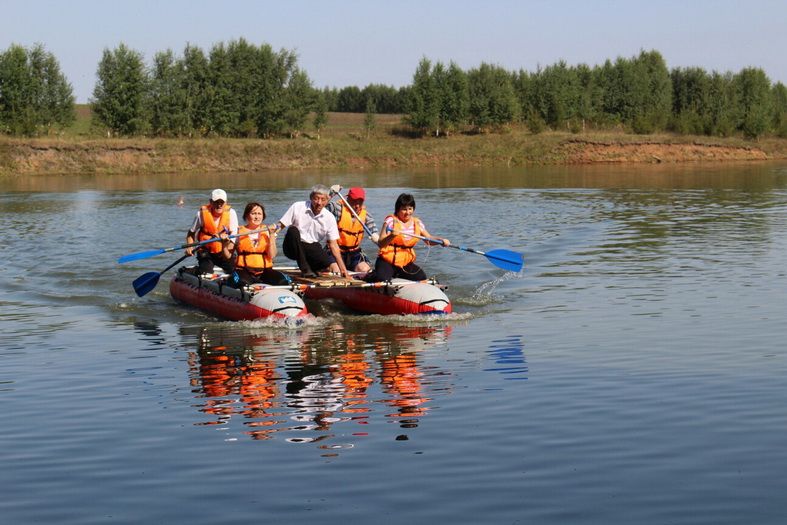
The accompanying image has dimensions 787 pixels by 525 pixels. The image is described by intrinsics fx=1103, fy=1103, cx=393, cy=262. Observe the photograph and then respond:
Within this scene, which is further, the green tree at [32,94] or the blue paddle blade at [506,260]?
the green tree at [32,94]

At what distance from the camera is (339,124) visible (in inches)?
4003

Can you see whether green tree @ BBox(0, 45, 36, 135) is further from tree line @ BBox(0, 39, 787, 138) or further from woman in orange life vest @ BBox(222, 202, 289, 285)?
woman in orange life vest @ BBox(222, 202, 289, 285)

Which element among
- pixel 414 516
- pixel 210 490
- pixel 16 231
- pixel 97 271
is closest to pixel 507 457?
pixel 414 516

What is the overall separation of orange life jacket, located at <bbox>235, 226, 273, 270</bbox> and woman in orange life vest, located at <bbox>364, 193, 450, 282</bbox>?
1639 mm

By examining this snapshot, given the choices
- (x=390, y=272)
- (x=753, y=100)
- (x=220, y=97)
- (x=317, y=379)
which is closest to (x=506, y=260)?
(x=390, y=272)

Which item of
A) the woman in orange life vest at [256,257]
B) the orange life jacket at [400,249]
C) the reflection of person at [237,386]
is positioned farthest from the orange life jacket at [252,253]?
the reflection of person at [237,386]

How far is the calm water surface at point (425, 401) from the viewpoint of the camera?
7.81m

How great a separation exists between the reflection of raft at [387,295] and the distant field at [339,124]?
202 feet

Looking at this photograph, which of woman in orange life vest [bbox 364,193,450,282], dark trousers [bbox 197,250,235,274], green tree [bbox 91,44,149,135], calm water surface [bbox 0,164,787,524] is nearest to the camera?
calm water surface [bbox 0,164,787,524]

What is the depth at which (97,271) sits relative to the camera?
23.5m

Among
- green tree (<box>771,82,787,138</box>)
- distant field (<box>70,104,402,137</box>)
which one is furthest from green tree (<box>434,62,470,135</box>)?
green tree (<box>771,82,787,138</box>)

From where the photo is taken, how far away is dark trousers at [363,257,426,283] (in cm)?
1706

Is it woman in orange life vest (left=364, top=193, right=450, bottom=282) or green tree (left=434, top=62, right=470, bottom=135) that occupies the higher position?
green tree (left=434, top=62, right=470, bottom=135)

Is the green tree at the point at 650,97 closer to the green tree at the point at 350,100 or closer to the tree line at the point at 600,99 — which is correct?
the tree line at the point at 600,99
